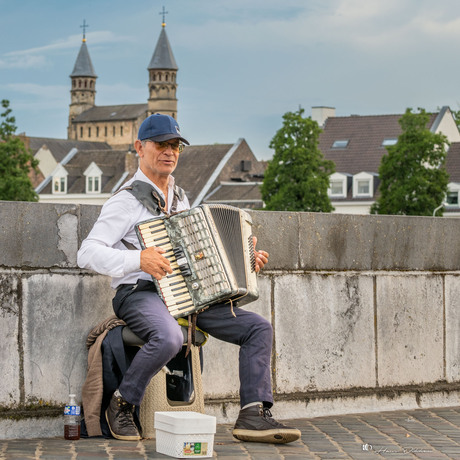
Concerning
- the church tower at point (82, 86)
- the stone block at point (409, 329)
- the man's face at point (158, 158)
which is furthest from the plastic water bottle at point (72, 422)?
the church tower at point (82, 86)

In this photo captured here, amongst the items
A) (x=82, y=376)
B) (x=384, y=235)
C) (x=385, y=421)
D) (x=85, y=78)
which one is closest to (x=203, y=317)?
(x=82, y=376)

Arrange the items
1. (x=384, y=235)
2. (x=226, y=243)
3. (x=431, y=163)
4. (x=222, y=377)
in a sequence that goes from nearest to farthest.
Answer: (x=226, y=243), (x=222, y=377), (x=384, y=235), (x=431, y=163)

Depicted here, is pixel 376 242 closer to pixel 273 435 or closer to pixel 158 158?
pixel 158 158

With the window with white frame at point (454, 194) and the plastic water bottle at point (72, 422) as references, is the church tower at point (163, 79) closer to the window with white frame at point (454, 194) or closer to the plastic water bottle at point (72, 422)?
the window with white frame at point (454, 194)

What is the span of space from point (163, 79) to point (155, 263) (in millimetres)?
151283

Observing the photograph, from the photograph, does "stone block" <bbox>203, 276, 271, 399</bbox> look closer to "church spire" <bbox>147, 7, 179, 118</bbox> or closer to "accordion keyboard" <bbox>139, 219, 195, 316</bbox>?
"accordion keyboard" <bbox>139, 219, 195, 316</bbox>

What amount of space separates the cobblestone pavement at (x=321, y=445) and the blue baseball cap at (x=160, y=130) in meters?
1.65

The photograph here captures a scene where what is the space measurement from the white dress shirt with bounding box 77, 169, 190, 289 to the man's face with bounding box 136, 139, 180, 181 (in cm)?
9

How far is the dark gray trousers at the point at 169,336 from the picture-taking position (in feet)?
17.8

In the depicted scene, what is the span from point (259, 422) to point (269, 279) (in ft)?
4.72

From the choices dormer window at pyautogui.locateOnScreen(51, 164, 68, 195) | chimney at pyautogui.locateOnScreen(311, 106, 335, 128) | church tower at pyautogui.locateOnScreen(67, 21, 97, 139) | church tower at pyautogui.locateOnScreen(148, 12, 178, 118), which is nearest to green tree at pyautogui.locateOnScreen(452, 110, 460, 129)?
chimney at pyautogui.locateOnScreen(311, 106, 335, 128)

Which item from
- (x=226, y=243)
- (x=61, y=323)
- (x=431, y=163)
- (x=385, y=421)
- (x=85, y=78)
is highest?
(x=85, y=78)

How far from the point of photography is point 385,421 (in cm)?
675

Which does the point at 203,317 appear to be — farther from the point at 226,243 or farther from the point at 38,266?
the point at 38,266
